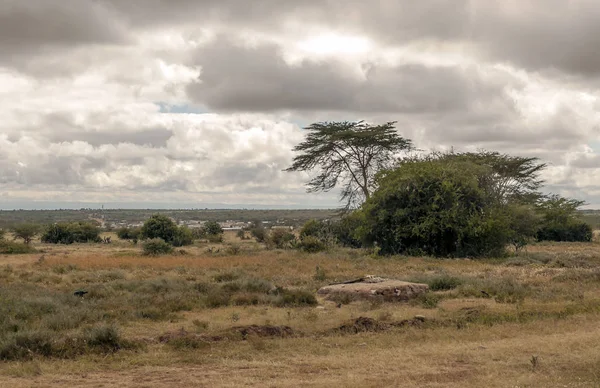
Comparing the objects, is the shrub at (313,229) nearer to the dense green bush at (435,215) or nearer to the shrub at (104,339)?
the dense green bush at (435,215)

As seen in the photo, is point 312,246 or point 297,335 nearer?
point 297,335

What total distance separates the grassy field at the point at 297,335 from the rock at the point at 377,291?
21.0 inches

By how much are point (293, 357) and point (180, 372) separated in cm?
227

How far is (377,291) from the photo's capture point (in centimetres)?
1736

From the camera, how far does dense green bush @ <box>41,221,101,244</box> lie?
223 ft

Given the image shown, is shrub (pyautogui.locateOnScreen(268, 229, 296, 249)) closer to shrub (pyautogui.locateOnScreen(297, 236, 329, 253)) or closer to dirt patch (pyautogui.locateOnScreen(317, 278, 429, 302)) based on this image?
shrub (pyautogui.locateOnScreen(297, 236, 329, 253))

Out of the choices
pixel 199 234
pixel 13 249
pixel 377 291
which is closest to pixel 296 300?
pixel 377 291

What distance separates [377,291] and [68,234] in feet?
194

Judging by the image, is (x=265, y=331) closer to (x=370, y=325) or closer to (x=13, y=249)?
(x=370, y=325)

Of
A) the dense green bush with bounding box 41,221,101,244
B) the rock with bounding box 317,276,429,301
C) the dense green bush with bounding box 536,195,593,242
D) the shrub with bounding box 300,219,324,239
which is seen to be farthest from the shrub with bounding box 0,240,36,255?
the dense green bush with bounding box 536,195,593,242

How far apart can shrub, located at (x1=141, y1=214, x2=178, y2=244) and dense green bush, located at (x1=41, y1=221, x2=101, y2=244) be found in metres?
10.6

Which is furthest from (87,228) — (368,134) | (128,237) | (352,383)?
(352,383)

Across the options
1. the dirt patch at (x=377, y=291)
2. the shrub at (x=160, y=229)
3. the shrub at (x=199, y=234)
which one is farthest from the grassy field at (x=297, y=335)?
the shrub at (x=199, y=234)

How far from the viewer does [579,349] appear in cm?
1094
